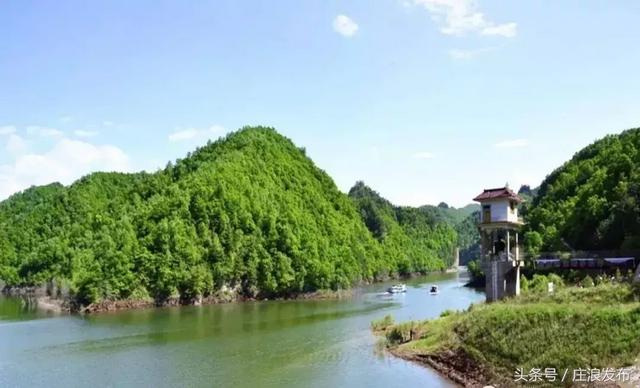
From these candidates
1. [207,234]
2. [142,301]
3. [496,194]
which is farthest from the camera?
[207,234]

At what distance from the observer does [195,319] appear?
75.4 m

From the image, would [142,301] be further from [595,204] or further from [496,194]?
[595,204]

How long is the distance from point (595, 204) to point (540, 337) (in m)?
51.2

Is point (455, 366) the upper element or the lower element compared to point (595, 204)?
lower

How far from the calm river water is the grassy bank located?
6.72 ft

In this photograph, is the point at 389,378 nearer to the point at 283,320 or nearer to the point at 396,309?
the point at 283,320

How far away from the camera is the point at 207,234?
112688mm

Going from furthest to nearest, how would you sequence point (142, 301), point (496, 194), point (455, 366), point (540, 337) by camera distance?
point (142, 301) < point (496, 194) < point (455, 366) < point (540, 337)

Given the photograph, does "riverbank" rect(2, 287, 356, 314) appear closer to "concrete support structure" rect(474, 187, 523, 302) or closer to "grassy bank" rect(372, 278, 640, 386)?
"concrete support structure" rect(474, 187, 523, 302)

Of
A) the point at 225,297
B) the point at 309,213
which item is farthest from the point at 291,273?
the point at 309,213

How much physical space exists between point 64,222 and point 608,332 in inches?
5868

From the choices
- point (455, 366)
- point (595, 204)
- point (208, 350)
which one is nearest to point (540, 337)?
point (455, 366)

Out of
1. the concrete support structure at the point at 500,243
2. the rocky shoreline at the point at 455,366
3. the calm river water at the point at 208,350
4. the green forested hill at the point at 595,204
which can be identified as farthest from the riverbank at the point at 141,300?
the rocky shoreline at the point at 455,366

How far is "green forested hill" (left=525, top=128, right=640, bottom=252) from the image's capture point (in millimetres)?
68312
